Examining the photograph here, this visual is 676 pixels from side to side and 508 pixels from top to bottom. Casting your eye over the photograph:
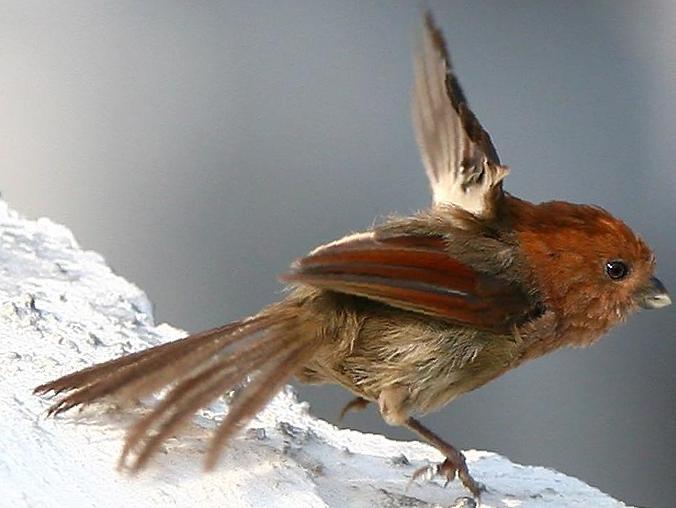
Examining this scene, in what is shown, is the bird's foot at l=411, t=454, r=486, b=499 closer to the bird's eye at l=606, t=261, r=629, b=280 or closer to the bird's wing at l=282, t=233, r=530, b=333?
the bird's wing at l=282, t=233, r=530, b=333

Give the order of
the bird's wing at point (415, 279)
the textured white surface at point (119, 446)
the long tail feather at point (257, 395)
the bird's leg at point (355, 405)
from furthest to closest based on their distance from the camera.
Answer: the bird's leg at point (355, 405) < the bird's wing at point (415, 279) < the long tail feather at point (257, 395) < the textured white surface at point (119, 446)

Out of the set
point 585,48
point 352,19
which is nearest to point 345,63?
point 352,19

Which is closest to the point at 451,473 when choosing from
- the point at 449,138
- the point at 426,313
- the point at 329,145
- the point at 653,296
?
the point at 426,313

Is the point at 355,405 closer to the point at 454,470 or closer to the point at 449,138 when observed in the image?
the point at 454,470

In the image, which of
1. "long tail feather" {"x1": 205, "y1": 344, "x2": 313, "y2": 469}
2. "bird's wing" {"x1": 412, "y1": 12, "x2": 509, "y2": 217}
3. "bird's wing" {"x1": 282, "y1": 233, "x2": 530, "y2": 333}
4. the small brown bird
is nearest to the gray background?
"bird's wing" {"x1": 412, "y1": 12, "x2": 509, "y2": 217}

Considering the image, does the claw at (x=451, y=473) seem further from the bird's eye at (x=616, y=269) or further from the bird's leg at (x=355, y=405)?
the bird's eye at (x=616, y=269)

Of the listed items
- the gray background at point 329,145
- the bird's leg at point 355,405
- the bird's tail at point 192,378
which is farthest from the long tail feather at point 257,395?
the gray background at point 329,145

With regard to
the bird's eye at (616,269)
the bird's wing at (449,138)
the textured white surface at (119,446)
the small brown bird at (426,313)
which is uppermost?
the bird's wing at (449,138)
